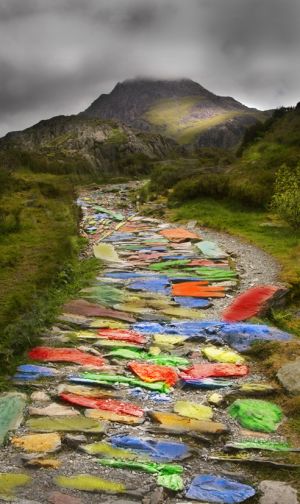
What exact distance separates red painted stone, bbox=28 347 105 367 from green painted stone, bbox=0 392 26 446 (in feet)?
4.05

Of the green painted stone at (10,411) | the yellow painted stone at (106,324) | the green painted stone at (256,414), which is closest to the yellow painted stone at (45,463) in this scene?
the green painted stone at (10,411)

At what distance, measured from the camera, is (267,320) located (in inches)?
398

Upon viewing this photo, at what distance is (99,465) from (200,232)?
16902mm

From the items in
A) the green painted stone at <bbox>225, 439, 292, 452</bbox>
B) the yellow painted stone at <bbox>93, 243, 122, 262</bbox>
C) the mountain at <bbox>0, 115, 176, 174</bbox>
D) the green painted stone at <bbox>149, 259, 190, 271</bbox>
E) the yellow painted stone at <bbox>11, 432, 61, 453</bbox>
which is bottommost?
the green painted stone at <bbox>225, 439, 292, 452</bbox>

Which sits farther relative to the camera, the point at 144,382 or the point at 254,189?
the point at 254,189

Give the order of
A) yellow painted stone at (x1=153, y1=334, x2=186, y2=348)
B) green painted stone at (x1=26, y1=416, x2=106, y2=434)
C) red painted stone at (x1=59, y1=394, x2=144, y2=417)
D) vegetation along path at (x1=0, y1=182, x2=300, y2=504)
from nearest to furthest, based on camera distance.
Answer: vegetation along path at (x1=0, y1=182, x2=300, y2=504) < green painted stone at (x1=26, y1=416, x2=106, y2=434) < red painted stone at (x1=59, y1=394, x2=144, y2=417) < yellow painted stone at (x1=153, y1=334, x2=186, y2=348)

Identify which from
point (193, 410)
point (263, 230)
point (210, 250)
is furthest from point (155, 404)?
point (263, 230)

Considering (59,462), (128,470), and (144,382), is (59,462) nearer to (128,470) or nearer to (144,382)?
(128,470)

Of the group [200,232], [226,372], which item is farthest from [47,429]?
[200,232]

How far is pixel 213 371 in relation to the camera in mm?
7543

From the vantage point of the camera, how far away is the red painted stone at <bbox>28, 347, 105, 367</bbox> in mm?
7770

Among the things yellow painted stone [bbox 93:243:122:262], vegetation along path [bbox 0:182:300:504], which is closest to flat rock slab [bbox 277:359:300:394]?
vegetation along path [bbox 0:182:300:504]

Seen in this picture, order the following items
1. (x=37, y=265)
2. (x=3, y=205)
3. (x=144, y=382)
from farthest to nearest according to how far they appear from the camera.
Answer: (x=3, y=205) < (x=37, y=265) < (x=144, y=382)

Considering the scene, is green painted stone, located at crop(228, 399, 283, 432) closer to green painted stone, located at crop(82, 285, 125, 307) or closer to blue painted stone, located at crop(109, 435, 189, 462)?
blue painted stone, located at crop(109, 435, 189, 462)
